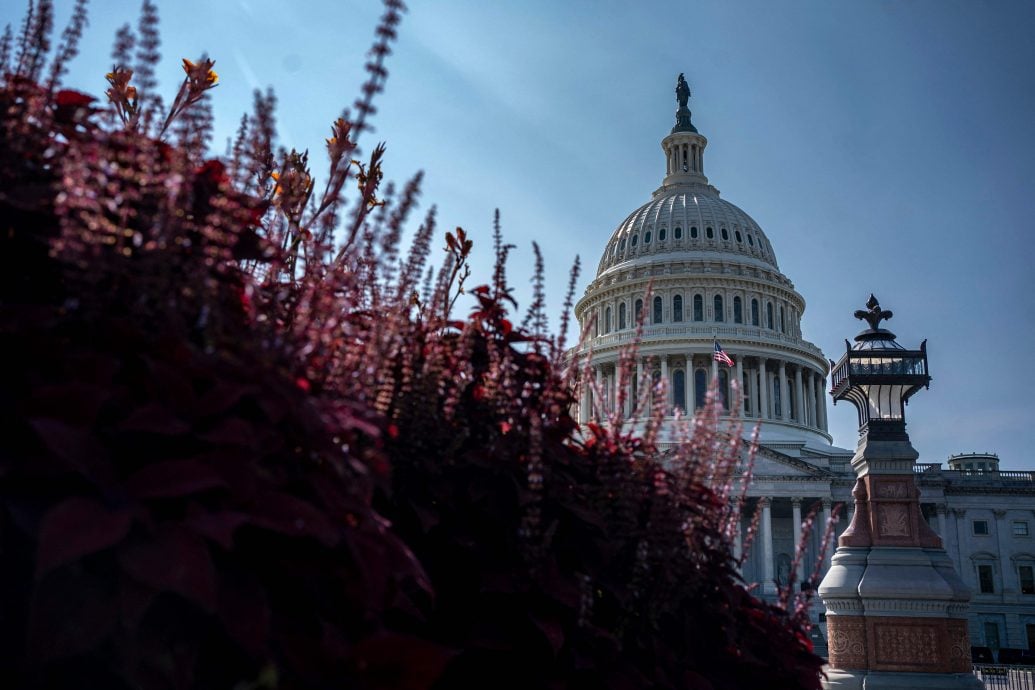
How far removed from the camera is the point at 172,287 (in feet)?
8.34

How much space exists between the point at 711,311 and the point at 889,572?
3202 inches

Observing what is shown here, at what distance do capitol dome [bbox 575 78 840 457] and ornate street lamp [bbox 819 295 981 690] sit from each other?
2609 inches

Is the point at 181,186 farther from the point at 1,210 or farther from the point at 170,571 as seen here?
the point at 170,571

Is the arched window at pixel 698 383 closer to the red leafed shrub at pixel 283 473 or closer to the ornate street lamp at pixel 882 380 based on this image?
the ornate street lamp at pixel 882 380

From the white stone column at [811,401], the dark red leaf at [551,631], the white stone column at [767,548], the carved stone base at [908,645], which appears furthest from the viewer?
the white stone column at [811,401]

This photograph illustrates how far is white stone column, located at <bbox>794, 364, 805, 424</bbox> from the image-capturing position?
91.2 m

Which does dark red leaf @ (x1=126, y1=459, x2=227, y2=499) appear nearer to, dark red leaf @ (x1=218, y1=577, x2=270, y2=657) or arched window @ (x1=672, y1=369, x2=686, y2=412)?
dark red leaf @ (x1=218, y1=577, x2=270, y2=657)

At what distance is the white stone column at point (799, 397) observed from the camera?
91250 mm

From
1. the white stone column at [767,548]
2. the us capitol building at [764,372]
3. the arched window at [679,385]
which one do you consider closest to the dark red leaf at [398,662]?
the us capitol building at [764,372]

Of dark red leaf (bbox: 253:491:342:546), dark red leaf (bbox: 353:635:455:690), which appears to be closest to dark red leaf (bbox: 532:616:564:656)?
dark red leaf (bbox: 353:635:455:690)

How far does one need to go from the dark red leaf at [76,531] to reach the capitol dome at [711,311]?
262 feet

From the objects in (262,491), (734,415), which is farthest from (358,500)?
(734,415)

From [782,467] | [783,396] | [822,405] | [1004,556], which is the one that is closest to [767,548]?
[782,467]

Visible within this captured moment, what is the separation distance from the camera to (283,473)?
89.3 inches
